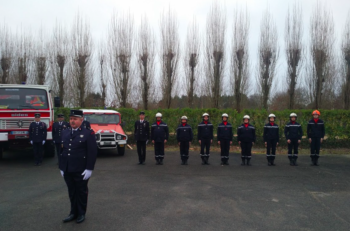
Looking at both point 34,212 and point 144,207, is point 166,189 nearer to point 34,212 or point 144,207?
point 144,207

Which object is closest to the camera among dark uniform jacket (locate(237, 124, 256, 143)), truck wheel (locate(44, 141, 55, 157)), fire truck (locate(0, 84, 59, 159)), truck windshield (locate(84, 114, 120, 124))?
fire truck (locate(0, 84, 59, 159))

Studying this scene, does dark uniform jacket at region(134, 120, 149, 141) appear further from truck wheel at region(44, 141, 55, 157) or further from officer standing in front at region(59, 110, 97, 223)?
officer standing in front at region(59, 110, 97, 223)

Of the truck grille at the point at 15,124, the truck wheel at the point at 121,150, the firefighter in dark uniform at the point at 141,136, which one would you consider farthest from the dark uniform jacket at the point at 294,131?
the truck grille at the point at 15,124

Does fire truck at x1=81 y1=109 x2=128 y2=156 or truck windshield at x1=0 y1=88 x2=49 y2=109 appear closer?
truck windshield at x1=0 y1=88 x2=49 y2=109

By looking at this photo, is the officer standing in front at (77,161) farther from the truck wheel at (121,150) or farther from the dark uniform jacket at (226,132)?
the truck wheel at (121,150)

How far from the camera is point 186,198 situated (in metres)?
5.81

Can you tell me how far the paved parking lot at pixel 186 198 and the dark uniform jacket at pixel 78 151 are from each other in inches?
39.1

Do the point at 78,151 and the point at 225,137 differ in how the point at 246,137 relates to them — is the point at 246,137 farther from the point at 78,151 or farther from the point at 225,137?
the point at 78,151

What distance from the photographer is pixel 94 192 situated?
6.27 metres

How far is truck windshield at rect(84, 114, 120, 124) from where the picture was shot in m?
12.3

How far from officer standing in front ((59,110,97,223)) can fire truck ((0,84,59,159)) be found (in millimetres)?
6562

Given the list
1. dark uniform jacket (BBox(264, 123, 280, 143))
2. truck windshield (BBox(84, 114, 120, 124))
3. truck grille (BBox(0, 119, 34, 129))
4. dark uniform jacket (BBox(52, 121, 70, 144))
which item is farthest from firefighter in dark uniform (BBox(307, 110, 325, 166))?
truck grille (BBox(0, 119, 34, 129))

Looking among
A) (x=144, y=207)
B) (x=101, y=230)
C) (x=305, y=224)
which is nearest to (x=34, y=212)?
(x=101, y=230)

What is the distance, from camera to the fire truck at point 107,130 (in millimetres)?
11242
